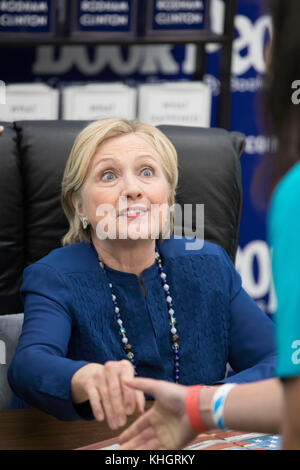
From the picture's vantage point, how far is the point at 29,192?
2143 mm

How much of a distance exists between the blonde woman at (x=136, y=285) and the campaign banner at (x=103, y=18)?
153cm

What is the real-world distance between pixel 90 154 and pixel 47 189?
1.45ft

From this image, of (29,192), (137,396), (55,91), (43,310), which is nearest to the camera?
(137,396)

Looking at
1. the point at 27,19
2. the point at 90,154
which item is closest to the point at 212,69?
the point at 27,19

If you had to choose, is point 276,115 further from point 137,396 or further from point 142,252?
point 142,252

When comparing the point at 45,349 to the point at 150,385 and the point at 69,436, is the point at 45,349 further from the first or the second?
the point at 150,385

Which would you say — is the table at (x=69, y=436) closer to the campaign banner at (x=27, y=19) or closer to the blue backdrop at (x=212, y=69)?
the campaign banner at (x=27, y=19)

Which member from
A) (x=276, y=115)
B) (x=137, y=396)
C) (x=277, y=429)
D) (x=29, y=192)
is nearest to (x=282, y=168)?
(x=276, y=115)

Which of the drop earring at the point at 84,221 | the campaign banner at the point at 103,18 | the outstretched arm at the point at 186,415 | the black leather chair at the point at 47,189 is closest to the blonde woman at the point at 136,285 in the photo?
the drop earring at the point at 84,221

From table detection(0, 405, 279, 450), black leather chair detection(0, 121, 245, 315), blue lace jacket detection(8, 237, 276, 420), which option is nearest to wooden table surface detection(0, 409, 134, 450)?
table detection(0, 405, 279, 450)

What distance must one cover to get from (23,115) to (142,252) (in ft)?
5.69

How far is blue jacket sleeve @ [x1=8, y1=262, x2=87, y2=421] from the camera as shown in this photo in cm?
133

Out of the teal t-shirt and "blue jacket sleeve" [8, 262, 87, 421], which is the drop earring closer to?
"blue jacket sleeve" [8, 262, 87, 421]

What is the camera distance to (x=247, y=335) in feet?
5.57
